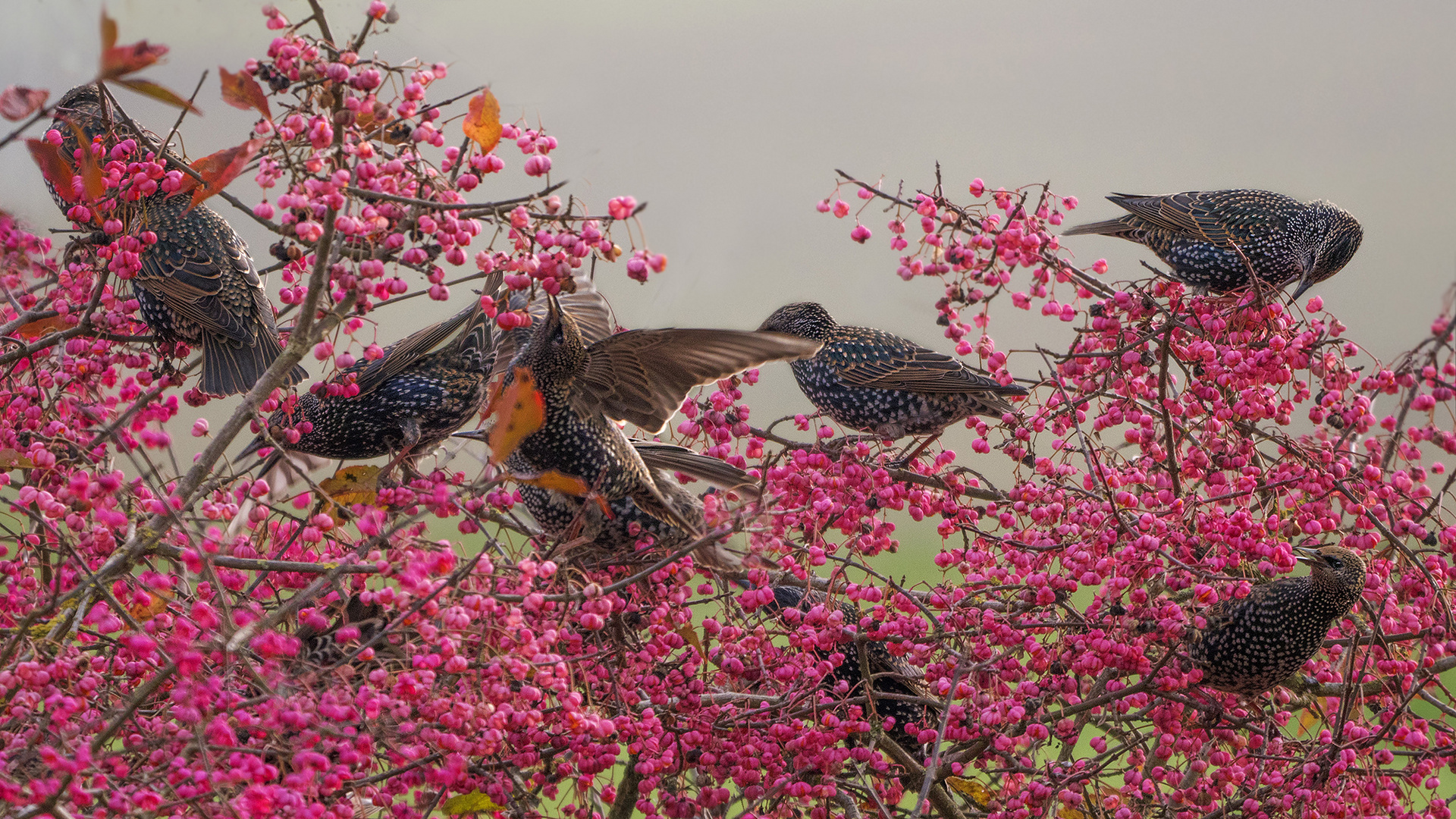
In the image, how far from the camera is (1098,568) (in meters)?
3.18

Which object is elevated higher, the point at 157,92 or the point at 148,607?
the point at 157,92

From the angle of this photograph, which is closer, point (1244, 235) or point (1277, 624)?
point (1277, 624)

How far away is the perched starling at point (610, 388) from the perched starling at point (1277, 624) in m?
1.77

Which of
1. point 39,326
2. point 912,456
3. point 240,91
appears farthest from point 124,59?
point 912,456

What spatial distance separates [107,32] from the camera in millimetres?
1914

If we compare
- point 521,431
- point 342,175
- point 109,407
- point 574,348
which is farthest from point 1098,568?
point 109,407

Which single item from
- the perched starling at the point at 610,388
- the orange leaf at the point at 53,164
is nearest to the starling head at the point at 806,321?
the perched starling at the point at 610,388

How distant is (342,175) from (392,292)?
406 millimetres

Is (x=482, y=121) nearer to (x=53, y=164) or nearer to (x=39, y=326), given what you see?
(x=53, y=164)

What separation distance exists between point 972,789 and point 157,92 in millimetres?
3244

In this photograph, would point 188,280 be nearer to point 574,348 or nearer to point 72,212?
point 72,212

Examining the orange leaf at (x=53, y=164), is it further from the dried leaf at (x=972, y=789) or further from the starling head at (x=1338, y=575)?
the starling head at (x=1338, y=575)

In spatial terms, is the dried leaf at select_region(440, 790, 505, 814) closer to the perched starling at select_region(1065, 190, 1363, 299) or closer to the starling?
the starling

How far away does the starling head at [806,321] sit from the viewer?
4746mm
